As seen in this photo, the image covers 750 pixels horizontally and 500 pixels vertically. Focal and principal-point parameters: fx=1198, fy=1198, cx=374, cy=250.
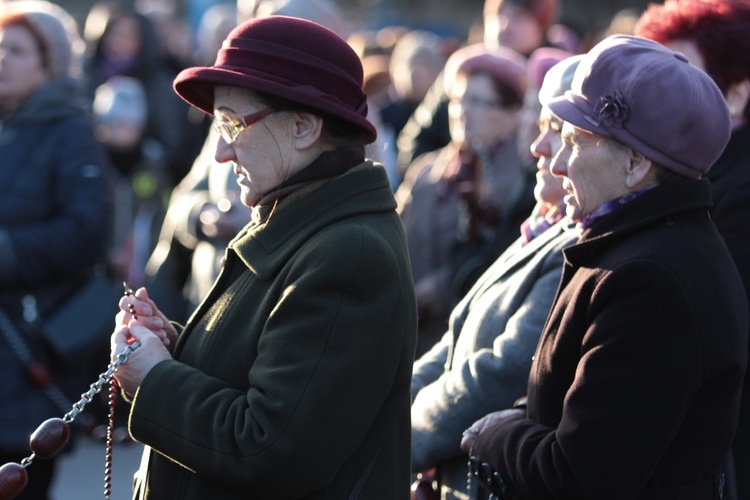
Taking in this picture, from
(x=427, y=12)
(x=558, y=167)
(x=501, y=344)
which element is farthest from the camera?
(x=427, y=12)

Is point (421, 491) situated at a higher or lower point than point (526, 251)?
lower

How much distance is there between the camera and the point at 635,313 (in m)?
2.51

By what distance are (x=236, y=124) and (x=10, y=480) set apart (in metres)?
0.97

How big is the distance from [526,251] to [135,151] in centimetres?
595

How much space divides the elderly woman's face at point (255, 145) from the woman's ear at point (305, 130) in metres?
0.03

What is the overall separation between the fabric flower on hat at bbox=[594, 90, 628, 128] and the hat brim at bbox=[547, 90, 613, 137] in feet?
0.07

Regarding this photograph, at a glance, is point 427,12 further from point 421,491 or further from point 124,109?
point 421,491

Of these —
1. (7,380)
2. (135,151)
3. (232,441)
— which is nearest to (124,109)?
(135,151)

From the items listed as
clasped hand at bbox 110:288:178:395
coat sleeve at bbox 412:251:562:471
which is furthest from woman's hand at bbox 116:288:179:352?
coat sleeve at bbox 412:251:562:471

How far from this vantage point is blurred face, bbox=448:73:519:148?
5.57 m

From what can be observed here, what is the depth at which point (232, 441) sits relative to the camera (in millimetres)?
2492

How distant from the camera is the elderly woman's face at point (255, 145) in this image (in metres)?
2.68

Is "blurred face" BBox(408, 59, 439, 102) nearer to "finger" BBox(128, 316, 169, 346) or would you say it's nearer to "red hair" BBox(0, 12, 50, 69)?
"red hair" BBox(0, 12, 50, 69)

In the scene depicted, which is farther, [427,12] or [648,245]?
[427,12]
